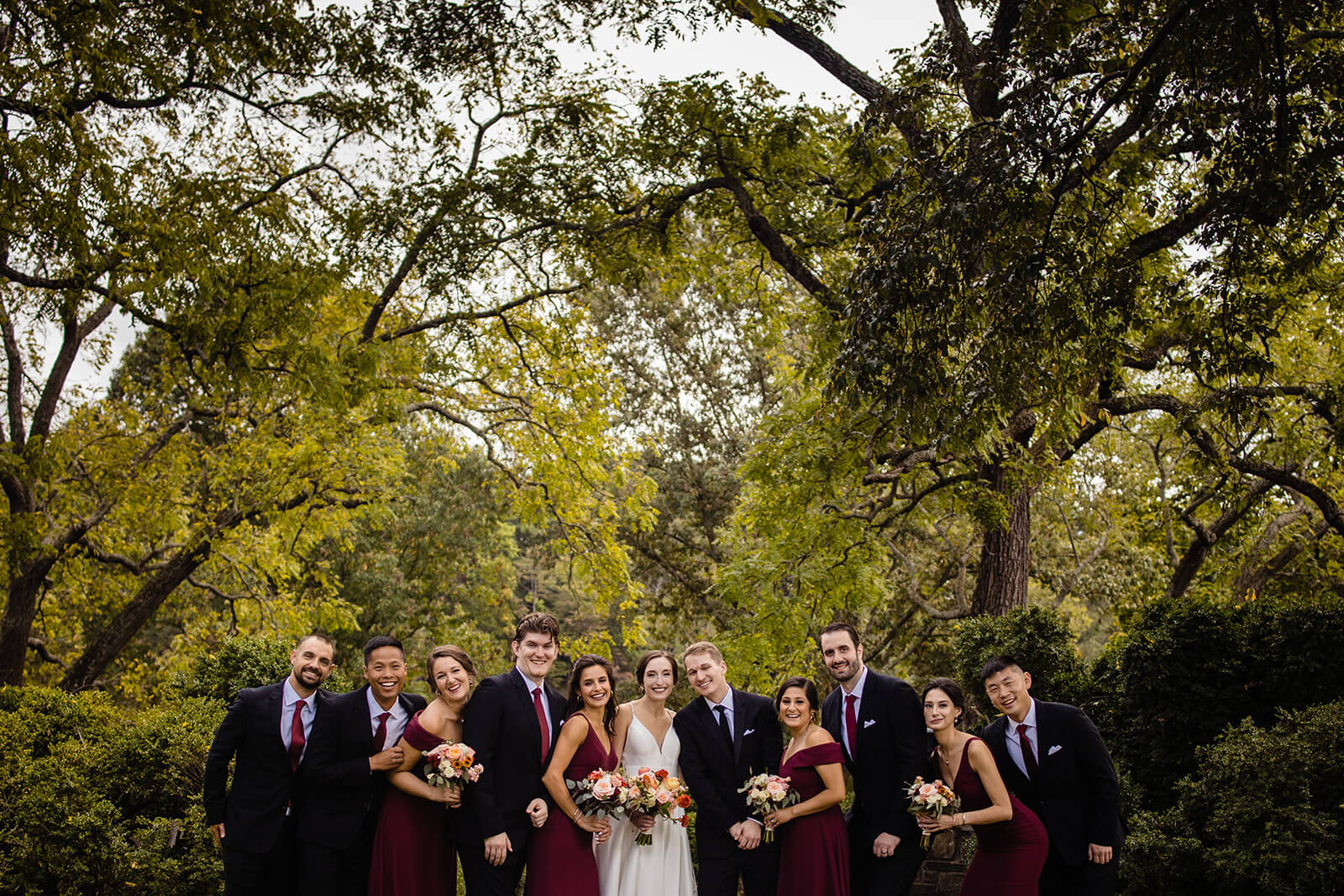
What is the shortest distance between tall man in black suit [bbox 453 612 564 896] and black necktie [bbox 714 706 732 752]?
926 millimetres

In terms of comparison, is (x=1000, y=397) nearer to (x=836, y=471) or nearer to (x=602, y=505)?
(x=836, y=471)

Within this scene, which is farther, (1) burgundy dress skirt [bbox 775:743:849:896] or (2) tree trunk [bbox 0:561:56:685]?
(2) tree trunk [bbox 0:561:56:685]

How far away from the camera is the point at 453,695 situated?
15.5 feet

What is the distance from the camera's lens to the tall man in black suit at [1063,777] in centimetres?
473

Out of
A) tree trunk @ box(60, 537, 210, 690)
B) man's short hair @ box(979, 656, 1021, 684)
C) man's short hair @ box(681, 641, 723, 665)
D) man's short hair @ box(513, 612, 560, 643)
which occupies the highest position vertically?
tree trunk @ box(60, 537, 210, 690)

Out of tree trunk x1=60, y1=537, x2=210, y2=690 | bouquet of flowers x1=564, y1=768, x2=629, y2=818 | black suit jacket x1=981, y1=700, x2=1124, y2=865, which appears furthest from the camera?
tree trunk x1=60, y1=537, x2=210, y2=690

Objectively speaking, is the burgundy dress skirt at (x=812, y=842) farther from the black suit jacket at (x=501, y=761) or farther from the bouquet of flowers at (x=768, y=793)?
the black suit jacket at (x=501, y=761)

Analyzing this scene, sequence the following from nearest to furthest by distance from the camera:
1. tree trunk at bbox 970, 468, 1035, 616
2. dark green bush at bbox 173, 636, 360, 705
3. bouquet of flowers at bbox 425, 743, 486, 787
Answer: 1. bouquet of flowers at bbox 425, 743, 486, 787
2. dark green bush at bbox 173, 636, 360, 705
3. tree trunk at bbox 970, 468, 1035, 616

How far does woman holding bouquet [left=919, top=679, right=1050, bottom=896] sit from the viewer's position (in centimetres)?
458

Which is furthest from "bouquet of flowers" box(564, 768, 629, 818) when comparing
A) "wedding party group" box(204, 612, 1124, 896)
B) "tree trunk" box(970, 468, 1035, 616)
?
"tree trunk" box(970, 468, 1035, 616)

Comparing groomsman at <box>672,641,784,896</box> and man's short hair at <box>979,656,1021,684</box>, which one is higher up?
man's short hair at <box>979,656,1021,684</box>

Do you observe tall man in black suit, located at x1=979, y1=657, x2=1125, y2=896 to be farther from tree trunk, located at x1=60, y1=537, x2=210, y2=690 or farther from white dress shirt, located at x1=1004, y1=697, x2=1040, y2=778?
tree trunk, located at x1=60, y1=537, x2=210, y2=690

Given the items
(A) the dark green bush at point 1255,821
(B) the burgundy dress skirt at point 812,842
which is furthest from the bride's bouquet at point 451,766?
(A) the dark green bush at point 1255,821

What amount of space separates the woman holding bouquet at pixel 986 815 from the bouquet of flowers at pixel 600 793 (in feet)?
4.95
